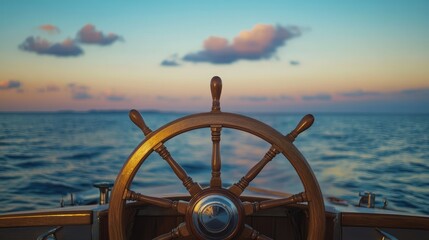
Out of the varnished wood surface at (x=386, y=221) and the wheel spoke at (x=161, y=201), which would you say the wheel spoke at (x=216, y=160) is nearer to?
the wheel spoke at (x=161, y=201)

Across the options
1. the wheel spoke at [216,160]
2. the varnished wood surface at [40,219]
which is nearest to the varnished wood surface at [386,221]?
the wheel spoke at [216,160]

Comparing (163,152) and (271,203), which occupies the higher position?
(163,152)

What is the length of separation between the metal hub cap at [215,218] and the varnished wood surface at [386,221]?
19.6 inches

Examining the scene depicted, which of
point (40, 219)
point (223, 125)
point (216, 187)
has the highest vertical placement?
point (223, 125)

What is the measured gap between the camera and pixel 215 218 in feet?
3.37

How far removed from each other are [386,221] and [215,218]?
0.65m

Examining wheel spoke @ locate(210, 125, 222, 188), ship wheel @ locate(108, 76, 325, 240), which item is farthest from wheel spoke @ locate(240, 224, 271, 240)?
wheel spoke @ locate(210, 125, 222, 188)

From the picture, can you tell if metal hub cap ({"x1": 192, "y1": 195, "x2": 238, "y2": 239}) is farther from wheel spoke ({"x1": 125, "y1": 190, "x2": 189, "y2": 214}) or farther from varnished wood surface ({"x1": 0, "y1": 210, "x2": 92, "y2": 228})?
varnished wood surface ({"x1": 0, "y1": 210, "x2": 92, "y2": 228})

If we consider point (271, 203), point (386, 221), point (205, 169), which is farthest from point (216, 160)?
point (205, 169)

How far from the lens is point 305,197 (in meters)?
1.08

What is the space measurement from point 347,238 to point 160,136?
2.87 ft

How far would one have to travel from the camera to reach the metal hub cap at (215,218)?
3.37 feet

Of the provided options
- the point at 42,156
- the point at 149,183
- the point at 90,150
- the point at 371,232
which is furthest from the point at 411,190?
the point at 90,150

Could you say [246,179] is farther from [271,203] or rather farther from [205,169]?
[205,169]
